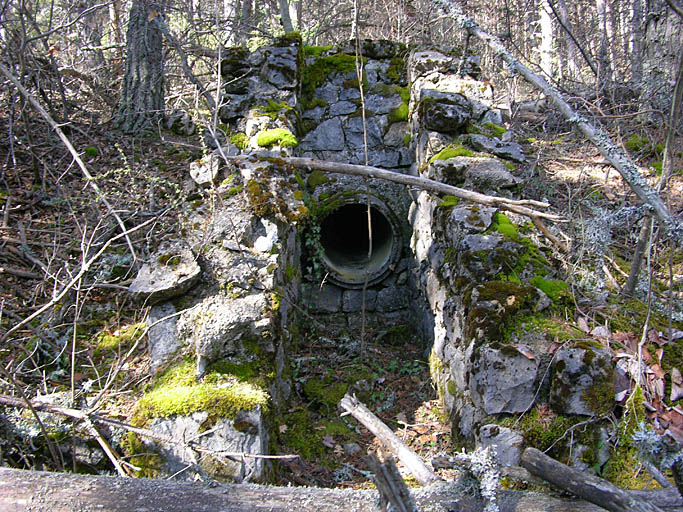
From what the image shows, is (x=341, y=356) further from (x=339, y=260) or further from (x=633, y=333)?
(x=633, y=333)

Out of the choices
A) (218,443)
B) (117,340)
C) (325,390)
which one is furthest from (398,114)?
(218,443)

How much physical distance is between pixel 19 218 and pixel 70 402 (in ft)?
9.55

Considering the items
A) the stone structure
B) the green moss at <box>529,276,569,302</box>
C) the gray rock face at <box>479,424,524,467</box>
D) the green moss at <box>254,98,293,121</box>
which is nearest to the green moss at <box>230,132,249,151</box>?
the stone structure

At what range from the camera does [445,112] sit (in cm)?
552

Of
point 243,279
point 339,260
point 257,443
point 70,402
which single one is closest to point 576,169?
point 339,260

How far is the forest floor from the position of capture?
3619 mm

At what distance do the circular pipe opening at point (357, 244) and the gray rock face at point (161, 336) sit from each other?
8.51ft

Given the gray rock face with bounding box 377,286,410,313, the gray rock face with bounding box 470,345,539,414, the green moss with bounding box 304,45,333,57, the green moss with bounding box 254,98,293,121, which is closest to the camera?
the gray rock face with bounding box 470,345,539,414

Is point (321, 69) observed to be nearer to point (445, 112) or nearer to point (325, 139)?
point (325, 139)

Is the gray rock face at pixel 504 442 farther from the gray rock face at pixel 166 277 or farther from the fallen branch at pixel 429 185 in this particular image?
the gray rock face at pixel 166 277

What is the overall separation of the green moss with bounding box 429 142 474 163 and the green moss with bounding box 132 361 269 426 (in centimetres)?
308

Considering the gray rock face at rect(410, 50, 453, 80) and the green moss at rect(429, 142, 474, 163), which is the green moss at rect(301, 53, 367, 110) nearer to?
the gray rock face at rect(410, 50, 453, 80)

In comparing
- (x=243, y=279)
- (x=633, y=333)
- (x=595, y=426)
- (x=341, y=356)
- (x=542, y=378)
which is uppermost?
(x=243, y=279)

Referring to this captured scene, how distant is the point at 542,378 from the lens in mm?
3148
